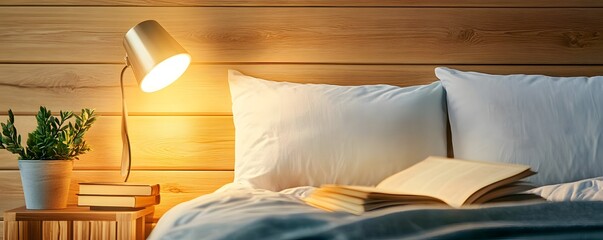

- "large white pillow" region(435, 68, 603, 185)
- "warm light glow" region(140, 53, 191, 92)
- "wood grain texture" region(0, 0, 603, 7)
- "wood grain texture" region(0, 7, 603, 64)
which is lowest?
"large white pillow" region(435, 68, 603, 185)

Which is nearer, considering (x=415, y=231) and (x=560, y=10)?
(x=415, y=231)

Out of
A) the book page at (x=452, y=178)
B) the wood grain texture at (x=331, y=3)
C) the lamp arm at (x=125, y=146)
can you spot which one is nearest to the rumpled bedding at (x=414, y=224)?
the book page at (x=452, y=178)

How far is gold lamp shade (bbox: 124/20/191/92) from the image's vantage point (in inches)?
83.8

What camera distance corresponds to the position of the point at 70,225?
2.07m

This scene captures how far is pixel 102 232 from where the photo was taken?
6.75 ft

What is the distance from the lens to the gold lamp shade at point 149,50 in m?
2.13

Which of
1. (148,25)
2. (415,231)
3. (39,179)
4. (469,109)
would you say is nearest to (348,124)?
(469,109)

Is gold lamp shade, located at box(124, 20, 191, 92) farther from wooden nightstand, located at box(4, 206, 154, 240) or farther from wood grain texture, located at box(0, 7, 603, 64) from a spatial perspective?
wooden nightstand, located at box(4, 206, 154, 240)

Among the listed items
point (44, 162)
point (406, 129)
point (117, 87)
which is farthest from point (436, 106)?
point (44, 162)

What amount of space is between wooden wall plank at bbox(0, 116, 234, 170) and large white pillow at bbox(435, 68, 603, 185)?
746 millimetres

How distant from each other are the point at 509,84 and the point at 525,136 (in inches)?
7.6

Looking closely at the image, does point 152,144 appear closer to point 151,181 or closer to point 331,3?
point 151,181

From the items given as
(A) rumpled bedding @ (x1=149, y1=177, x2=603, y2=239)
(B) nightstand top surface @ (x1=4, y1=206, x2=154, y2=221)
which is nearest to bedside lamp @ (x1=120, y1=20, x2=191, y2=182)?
(B) nightstand top surface @ (x1=4, y1=206, x2=154, y2=221)

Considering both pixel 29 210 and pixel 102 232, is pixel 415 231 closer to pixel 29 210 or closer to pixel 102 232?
pixel 102 232
